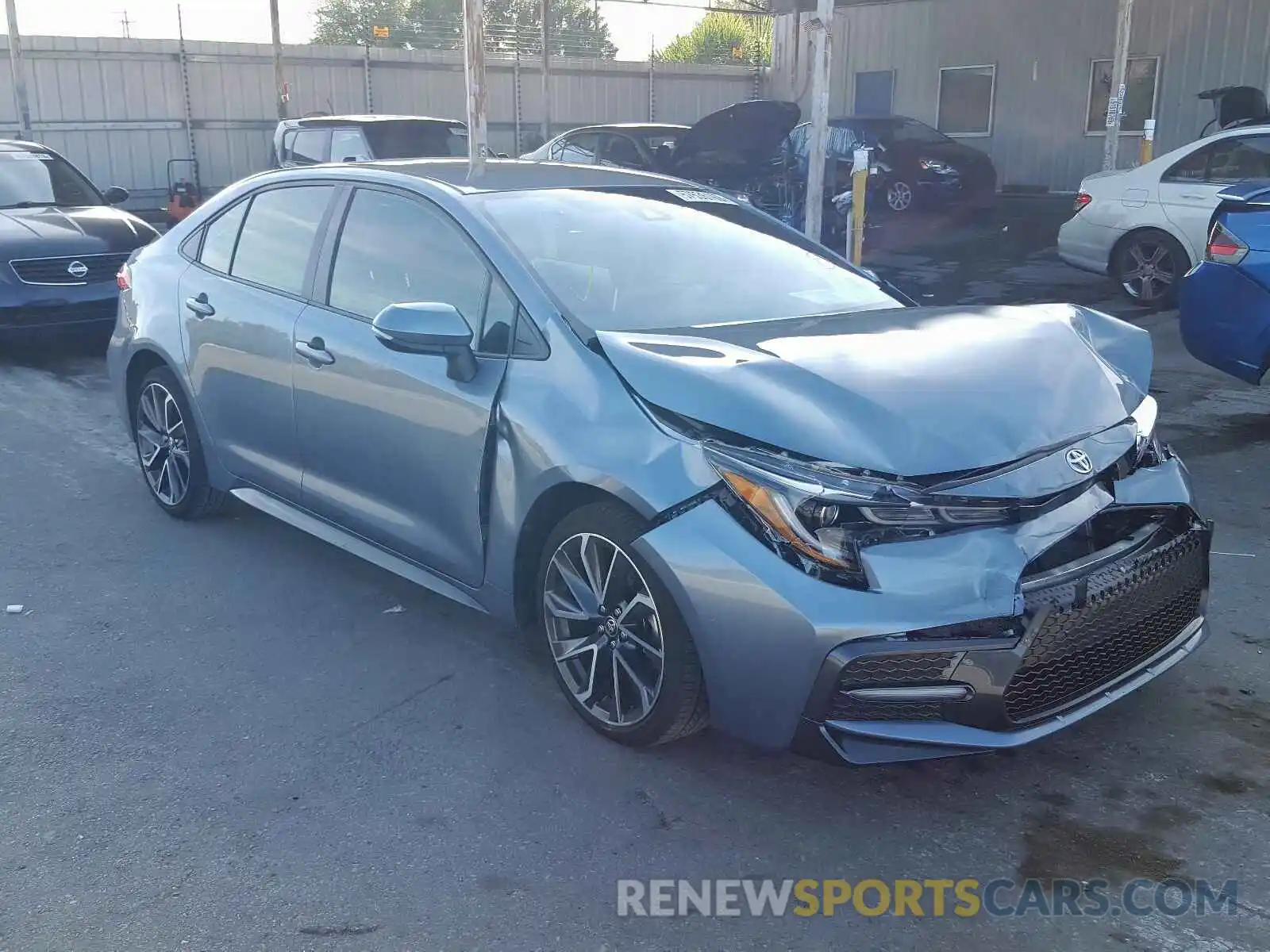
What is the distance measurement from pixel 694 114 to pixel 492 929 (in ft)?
85.9

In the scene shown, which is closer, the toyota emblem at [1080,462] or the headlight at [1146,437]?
the toyota emblem at [1080,462]

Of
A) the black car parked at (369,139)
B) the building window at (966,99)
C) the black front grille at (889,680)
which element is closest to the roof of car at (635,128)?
the black car parked at (369,139)

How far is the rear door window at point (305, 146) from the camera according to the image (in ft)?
44.7

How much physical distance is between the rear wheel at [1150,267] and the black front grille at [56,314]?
334 inches

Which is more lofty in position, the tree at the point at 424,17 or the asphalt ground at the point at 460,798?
the tree at the point at 424,17

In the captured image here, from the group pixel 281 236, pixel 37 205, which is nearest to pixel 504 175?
pixel 281 236

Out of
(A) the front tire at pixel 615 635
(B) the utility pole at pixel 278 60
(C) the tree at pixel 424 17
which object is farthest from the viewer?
(C) the tree at pixel 424 17

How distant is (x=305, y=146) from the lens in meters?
14.0

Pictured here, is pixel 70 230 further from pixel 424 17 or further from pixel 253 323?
pixel 424 17

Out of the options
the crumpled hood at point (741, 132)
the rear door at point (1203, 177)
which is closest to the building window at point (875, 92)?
the crumpled hood at point (741, 132)

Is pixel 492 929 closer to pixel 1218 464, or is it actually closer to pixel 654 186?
pixel 654 186

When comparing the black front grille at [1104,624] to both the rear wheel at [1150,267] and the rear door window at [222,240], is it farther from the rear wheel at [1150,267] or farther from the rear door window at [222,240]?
the rear wheel at [1150,267]

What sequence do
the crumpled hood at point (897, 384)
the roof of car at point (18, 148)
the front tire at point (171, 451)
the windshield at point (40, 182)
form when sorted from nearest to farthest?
the crumpled hood at point (897, 384)
the front tire at point (171, 451)
the windshield at point (40, 182)
the roof of car at point (18, 148)

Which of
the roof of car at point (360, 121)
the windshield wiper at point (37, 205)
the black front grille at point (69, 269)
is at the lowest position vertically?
the black front grille at point (69, 269)
